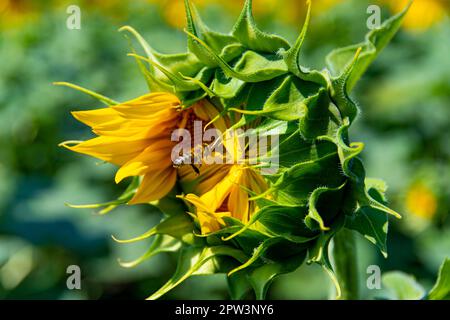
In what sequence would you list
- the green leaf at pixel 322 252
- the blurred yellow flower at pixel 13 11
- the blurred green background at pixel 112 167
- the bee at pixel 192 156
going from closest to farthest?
the green leaf at pixel 322 252 → the bee at pixel 192 156 → the blurred green background at pixel 112 167 → the blurred yellow flower at pixel 13 11

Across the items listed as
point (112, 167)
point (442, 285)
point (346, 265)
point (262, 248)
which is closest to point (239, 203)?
point (262, 248)

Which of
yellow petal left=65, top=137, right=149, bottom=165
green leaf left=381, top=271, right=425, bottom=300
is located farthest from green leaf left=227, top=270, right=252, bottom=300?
green leaf left=381, top=271, right=425, bottom=300

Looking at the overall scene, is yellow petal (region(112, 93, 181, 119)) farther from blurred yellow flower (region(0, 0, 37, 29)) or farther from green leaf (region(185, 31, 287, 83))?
blurred yellow flower (region(0, 0, 37, 29))

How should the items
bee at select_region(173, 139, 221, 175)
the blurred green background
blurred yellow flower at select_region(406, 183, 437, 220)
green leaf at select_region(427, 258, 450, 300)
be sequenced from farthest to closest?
blurred yellow flower at select_region(406, 183, 437, 220)
the blurred green background
green leaf at select_region(427, 258, 450, 300)
bee at select_region(173, 139, 221, 175)

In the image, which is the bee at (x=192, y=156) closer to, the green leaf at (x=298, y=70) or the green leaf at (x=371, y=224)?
the green leaf at (x=298, y=70)

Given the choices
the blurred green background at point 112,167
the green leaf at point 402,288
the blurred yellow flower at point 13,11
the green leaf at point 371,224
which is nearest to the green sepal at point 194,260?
the green leaf at point 371,224
